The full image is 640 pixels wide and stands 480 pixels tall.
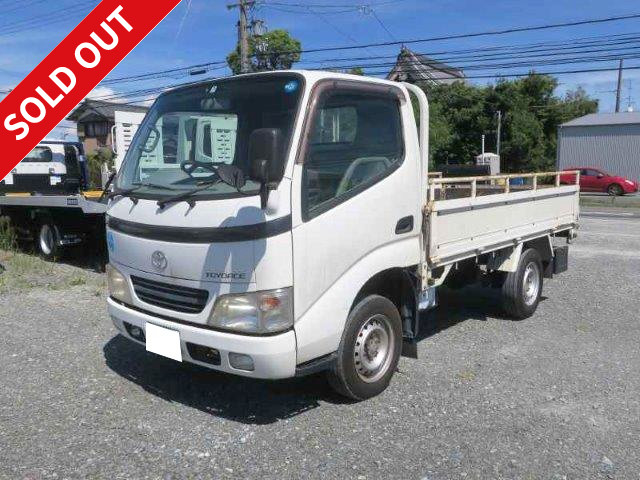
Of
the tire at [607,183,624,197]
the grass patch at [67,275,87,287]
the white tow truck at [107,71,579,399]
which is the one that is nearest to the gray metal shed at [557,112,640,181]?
the tire at [607,183,624,197]

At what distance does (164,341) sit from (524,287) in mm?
3849

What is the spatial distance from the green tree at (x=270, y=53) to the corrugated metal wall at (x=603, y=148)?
692 inches

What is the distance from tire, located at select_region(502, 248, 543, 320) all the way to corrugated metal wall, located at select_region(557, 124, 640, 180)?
32.6 metres

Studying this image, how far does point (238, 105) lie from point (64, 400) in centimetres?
240

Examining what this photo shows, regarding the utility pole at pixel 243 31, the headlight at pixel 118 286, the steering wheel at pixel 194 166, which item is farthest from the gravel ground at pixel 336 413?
the utility pole at pixel 243 31

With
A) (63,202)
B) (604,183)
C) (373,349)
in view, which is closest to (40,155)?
(63,202)

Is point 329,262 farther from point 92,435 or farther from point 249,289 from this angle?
point 92,435

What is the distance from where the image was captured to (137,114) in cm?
929

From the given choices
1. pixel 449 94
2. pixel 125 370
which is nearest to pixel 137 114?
pixel 125 370

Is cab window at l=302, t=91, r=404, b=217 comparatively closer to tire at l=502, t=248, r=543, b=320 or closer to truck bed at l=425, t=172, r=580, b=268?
truck bed at l=425, t=172, r=580, b=268

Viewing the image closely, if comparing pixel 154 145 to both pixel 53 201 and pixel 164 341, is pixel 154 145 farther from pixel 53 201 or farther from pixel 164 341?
pixel 53 201

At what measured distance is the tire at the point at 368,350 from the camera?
383 cm

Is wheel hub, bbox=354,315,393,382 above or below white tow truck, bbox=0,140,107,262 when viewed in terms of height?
below

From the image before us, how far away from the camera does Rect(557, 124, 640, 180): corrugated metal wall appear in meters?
34.6
